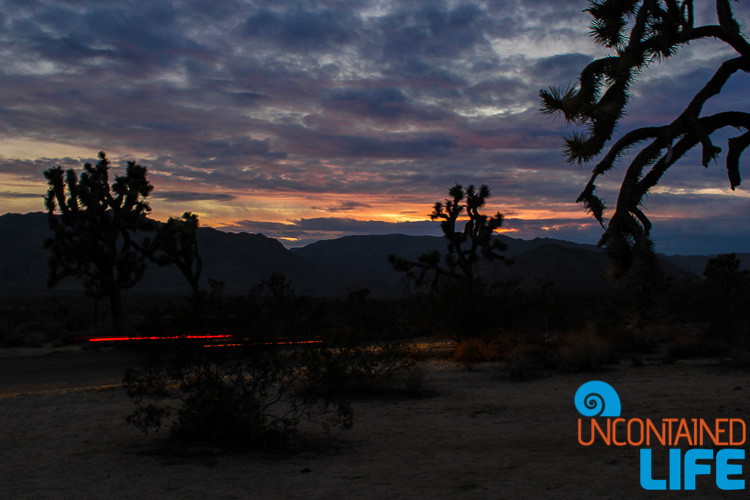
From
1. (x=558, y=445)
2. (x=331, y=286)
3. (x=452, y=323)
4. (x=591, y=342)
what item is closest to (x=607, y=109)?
(x=558, y=445)

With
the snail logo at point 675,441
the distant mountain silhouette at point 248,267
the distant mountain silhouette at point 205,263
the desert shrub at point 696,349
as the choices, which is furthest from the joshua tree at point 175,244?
the distant mountain silhouette at point 205,263

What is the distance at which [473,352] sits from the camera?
1700 cm

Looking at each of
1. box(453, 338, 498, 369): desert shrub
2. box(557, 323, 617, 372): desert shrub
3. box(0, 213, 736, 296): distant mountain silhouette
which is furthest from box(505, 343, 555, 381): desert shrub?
box(0, 213, 736, 296): distant mountain silhouette

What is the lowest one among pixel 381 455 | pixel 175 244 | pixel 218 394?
pixel 381 455

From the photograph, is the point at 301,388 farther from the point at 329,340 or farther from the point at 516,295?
the point at 516,295

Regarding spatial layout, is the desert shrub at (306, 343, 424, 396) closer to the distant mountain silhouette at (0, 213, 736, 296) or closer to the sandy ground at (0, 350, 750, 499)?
the sandy ground at (0, 350, 750, 499)

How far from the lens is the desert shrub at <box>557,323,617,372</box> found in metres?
14.8

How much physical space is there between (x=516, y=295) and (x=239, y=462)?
1422 centimetres

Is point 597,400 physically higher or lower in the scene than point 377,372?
lower

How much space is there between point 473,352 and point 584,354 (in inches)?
127

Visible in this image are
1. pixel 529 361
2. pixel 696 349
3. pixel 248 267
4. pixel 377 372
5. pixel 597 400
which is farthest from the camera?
pixel 248 267

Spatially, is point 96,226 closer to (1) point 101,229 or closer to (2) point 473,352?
(1) point 101,229

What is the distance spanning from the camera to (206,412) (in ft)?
25.0

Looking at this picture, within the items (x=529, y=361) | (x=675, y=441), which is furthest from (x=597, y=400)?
(x=529, y=361)
